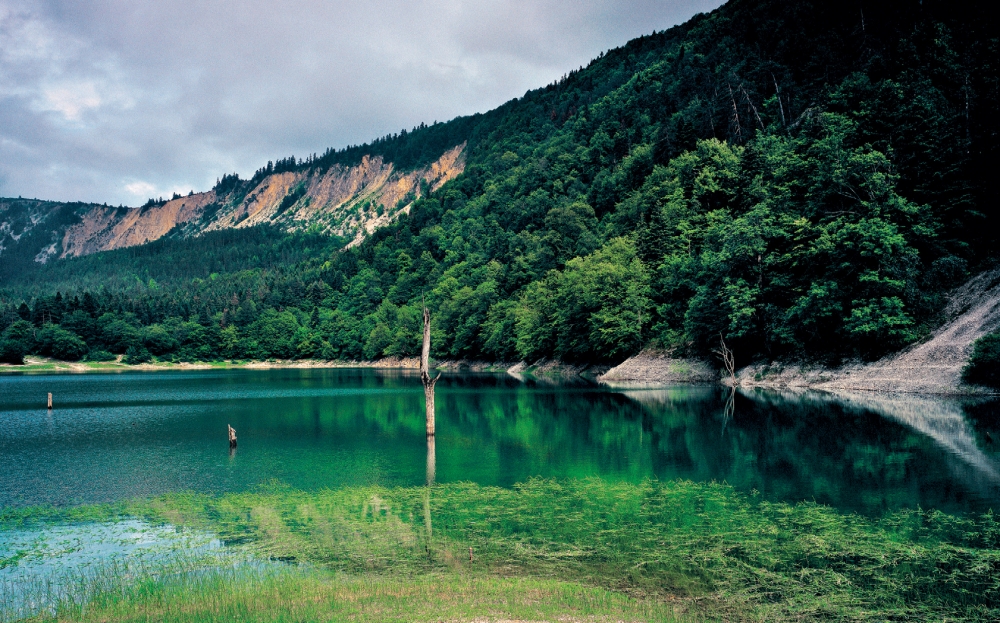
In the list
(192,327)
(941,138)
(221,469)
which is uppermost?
(941,138)

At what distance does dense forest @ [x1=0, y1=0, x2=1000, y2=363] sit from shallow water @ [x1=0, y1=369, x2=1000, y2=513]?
1488cm

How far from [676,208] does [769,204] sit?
2394cm

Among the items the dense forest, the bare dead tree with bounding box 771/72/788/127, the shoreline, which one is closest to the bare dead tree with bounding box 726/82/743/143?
the dense forest

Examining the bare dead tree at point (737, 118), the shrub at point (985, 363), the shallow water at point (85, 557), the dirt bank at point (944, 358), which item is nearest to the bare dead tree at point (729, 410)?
the dirt bank at point (944, 358)

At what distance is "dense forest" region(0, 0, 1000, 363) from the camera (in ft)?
179

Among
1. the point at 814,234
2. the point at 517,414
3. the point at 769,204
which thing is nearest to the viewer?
the point at 517,414

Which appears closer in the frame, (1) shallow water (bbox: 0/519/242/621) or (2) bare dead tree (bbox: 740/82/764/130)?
(1) shallow water (bbox: 0/519/242/621)

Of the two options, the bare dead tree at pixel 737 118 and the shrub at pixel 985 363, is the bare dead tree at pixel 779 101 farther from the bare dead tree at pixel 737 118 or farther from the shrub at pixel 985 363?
the shrub at pixel 985 363

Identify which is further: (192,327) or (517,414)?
Answer: (192,327)

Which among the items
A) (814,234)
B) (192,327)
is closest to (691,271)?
(814,234)

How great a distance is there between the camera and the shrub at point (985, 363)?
40.6m

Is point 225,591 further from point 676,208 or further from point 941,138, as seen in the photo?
point 676,208

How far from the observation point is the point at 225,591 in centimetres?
1220

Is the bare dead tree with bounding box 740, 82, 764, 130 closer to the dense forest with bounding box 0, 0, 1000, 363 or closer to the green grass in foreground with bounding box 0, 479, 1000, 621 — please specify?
the dense forest with bounding box 0, 0, 1000, 363
